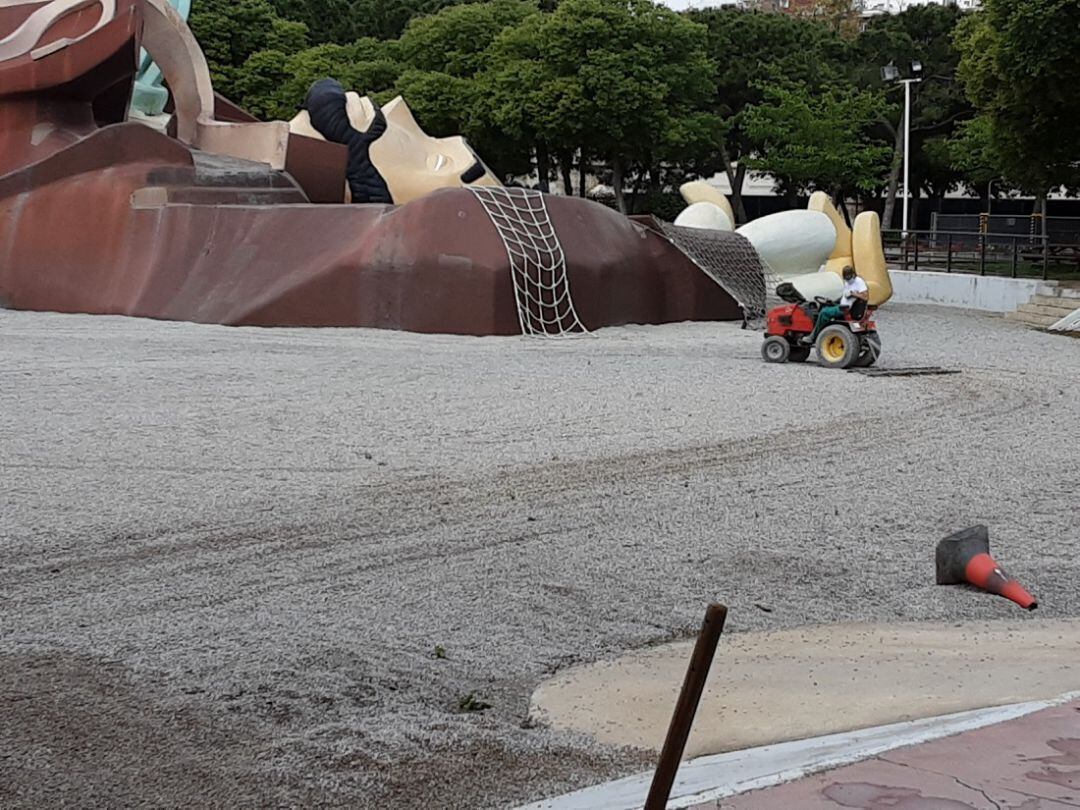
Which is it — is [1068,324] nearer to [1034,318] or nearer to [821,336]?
[1034,318]

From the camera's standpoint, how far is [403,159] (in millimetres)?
24297

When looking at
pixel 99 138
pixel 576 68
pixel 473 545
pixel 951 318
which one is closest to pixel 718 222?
pixel 951 318

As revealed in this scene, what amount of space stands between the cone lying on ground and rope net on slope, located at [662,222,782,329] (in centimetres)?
1484

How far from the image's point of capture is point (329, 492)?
26.2 ft

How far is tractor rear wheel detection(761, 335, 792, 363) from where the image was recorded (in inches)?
616

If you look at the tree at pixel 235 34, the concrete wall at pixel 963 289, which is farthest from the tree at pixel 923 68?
the tree at pixel 235 34

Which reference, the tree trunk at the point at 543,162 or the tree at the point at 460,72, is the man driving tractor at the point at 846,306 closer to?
the tree at the point at 460,72

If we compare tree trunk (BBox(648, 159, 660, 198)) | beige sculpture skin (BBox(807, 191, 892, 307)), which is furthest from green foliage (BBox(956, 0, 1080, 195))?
tree trunk (BBox(648, 159, 660, 198))

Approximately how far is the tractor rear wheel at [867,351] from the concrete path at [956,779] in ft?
37.2

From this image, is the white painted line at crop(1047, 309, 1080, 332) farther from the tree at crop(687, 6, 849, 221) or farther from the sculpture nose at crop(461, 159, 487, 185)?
the tree at crop(687, 6, 849, 221)

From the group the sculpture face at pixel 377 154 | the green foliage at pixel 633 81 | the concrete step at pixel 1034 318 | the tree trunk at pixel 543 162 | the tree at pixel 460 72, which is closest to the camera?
the sculpture face at pixel 377 154

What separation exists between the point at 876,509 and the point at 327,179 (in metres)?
16.3

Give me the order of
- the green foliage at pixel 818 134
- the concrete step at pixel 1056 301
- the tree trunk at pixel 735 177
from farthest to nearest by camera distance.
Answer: the tree trunk at pixel 735 177 → the green foliage at pixel 818 134 → the concrete step at pixel 1056 301

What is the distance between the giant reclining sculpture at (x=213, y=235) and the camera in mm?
18094
